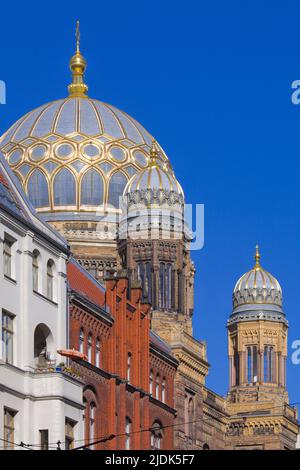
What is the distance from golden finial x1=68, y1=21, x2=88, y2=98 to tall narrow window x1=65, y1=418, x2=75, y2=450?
59.4 meters

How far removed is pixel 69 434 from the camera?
215 feet

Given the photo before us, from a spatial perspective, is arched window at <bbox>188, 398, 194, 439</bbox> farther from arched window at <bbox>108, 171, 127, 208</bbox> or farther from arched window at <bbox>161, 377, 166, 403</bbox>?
arched window at <bbox>108, 171, 127, 208</bbox>

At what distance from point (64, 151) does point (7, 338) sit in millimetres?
53337

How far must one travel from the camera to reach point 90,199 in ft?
378

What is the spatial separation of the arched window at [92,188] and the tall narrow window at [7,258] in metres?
51.0

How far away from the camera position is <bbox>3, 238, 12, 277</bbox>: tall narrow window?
6344 centimetres

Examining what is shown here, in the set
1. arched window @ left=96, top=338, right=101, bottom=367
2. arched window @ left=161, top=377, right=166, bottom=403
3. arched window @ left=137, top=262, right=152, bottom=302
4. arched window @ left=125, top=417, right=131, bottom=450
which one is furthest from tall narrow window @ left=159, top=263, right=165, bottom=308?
arched window @ left=96, top=338, right=101, bottom=367

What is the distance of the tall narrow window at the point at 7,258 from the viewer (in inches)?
2498

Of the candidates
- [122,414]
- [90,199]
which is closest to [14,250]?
[122,414]

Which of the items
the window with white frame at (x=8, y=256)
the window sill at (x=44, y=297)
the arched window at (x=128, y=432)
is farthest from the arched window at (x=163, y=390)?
the window with white frame at (x=8, y=256)

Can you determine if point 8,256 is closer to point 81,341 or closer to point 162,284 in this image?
point 81,341

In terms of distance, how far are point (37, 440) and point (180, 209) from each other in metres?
39.6

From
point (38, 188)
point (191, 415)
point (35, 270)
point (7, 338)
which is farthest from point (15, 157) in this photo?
point (7, 338)

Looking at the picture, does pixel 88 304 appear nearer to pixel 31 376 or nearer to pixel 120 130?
pixel 31 376
